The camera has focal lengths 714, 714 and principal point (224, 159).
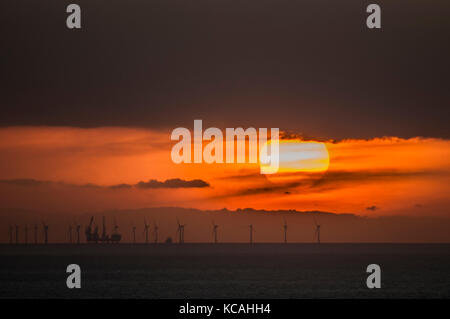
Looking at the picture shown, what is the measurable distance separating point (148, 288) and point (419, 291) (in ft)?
123

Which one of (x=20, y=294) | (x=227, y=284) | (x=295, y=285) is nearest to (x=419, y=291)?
(x=295, y=285)

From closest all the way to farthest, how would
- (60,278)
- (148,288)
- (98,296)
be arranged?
1. (98,296)
2. (148,288)
3. (60,278)

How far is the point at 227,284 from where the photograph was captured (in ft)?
365

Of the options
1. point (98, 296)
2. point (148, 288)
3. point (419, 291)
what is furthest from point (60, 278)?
point (419, 291)
